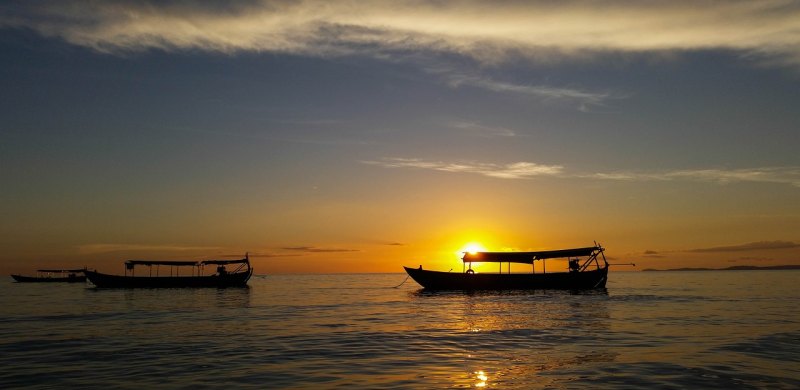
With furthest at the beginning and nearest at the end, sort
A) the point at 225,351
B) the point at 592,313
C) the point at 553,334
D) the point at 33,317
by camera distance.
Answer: the point at 33,317 < the point at 592,313 < the point at 553,334 < the point at 225,351

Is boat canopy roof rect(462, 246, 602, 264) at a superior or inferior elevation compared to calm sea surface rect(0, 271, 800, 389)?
superior

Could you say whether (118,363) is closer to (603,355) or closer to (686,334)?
(603,355)

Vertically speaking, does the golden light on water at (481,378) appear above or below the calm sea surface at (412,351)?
above

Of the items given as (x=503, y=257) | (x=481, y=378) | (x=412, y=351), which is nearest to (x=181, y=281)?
(x=503, y=257)

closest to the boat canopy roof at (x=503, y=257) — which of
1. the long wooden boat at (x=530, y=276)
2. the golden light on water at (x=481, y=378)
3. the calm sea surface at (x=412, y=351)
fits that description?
the long wooden boat at (x=530, y=276)

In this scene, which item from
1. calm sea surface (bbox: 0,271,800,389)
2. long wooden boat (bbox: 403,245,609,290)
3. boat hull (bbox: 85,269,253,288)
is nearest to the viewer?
calm sea surface (bbox: 0,271,800,389)

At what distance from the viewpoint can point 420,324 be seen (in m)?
32.2

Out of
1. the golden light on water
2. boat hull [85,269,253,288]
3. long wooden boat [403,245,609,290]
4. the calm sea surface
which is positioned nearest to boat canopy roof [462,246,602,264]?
long wooden boat [403,245,609,290]

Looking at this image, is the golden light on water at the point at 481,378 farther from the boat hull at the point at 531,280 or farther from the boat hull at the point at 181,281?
the boat hull at the point at 181,281

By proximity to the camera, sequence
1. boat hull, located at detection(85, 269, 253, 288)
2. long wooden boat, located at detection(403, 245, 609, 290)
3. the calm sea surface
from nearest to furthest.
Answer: the calm sea surface
long wooden boat, located at detection(403, 245, 609, 290)
boat hull, located at detection(85, 269, 253, 288)

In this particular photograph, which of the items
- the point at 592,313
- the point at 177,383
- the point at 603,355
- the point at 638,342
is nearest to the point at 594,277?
the point at 592,313

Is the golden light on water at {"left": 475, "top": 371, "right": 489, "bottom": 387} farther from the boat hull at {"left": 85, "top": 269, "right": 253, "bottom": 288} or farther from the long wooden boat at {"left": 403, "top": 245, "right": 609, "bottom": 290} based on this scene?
the boat hull at {"left": 85, "top": 269, "right": 253, "bottom": 288}

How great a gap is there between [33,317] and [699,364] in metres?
43.3

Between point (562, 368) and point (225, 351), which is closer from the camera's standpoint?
point (562, 368)
